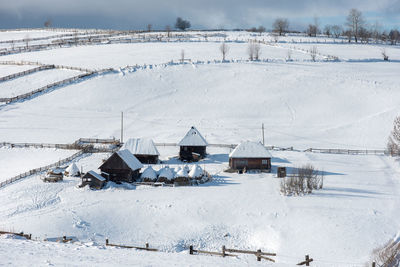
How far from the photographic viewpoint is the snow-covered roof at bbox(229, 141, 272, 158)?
145ft

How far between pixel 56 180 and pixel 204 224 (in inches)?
656

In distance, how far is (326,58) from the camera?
94688 mm

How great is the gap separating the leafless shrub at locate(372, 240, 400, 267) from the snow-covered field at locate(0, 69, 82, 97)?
68642 mm

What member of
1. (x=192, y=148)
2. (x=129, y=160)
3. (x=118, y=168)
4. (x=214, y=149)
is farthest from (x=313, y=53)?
(x=118, y=168)

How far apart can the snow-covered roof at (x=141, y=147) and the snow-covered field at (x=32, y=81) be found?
3876 cm

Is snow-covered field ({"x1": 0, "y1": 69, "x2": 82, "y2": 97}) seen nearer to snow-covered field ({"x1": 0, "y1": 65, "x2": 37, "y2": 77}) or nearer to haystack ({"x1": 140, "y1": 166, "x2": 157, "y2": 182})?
A: snow-covered field ({"x1": 0, "y1": 65, "x2": 37, "y2": 77})

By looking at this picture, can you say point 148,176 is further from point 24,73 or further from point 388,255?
point 24,73

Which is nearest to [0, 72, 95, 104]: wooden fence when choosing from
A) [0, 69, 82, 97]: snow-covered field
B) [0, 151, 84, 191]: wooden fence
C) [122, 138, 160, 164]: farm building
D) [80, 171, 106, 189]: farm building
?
[0, 69, 82, 97]: snow-covered field

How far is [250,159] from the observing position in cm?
4450

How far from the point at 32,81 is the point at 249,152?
53.7 m

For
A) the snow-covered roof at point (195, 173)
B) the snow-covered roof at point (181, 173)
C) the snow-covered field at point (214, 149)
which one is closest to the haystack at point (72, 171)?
the snow-covered field at point (214, 149)

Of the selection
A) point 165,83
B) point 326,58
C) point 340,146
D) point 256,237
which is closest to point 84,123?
point 165,83

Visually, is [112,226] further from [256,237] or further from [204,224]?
[256,237]

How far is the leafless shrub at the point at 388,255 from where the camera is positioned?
68.3ft
